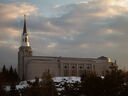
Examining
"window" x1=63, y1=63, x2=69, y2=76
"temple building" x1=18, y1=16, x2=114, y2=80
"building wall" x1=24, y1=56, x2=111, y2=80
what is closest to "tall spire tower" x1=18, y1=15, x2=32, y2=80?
"temple building" x1=18, y1=16, x2=114, y2=80

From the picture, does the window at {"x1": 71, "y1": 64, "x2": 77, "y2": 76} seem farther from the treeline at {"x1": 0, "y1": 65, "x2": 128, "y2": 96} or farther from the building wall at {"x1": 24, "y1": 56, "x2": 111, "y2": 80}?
the treeline at {"x1": 0, "y1": 65, "x2": 128, "y2": 96}

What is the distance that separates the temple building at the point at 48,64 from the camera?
99.9m

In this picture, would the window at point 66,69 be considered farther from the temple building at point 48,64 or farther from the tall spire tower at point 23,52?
the tall spire tower at point 23,52

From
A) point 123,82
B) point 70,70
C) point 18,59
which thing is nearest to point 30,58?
point 18,59

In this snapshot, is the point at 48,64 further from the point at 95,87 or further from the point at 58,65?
the point at 95,87

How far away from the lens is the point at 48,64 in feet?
336

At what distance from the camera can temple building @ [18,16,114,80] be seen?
99938mm

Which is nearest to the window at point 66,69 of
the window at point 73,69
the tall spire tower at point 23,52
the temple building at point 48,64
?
the temple building at point 48,64

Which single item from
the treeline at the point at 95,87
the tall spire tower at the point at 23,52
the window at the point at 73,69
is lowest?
the treeline at the point at 95,87

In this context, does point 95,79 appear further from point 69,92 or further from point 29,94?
point 29,94

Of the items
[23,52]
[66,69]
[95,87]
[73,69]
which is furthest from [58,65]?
[95,87]

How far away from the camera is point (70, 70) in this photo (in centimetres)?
10481

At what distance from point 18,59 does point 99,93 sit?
6811 cm

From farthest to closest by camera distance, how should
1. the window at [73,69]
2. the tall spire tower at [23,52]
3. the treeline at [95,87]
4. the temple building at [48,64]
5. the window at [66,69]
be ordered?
1. the window at [73,69]
2. the window at [66,69]
3. the tall spire tower at [23,52]
4. the temple building at [48,64]
5. the treeline at [95,87]
